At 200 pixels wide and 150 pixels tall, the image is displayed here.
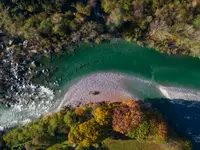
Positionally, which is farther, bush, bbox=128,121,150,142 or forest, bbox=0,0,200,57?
forest, bbox=0,0,200,57

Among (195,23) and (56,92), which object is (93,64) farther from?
(195,23)

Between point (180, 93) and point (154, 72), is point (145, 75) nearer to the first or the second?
point (154, 72)

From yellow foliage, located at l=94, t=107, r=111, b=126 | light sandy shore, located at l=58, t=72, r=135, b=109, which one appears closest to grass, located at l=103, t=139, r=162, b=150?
yellow foliage, located at l=94, t=107, r=111, b=126

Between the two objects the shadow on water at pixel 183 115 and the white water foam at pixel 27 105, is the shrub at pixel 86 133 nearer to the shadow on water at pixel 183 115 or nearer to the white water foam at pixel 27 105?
the white water foam at pixel 27 105

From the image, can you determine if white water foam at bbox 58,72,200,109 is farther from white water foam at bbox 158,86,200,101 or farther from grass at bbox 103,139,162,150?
grass at bbox 103,139,162,150

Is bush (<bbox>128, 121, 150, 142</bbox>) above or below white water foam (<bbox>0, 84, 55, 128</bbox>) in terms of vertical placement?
below

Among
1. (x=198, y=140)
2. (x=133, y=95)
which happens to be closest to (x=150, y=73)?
(x=133, y=95)
